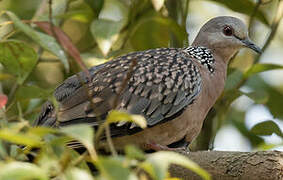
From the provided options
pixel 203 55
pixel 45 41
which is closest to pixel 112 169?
pixel 45 41

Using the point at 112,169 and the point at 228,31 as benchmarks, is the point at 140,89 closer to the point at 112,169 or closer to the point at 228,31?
the point at 228,31

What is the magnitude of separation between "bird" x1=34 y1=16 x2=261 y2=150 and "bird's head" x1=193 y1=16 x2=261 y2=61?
26 centimetres

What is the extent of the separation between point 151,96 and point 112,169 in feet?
9.78

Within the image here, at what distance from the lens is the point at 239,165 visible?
3184 millimetres

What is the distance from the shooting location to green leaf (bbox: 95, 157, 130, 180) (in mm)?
1527

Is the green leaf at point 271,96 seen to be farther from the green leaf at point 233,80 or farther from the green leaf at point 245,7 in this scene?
the green leaf at point 245,7

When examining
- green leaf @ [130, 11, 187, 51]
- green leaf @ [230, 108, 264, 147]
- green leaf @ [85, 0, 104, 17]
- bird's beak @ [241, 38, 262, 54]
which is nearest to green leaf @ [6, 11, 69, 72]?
green leaf @ [85, 0, 104, 17]

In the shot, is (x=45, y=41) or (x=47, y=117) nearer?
(x=45, y=41)

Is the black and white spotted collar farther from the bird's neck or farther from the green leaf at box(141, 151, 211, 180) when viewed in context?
the green leaf at box(141, 151, 211, 180)

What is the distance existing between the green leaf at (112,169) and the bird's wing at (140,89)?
8.38 feet

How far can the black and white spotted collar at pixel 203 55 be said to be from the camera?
5.01 meters

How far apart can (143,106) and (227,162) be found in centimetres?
132

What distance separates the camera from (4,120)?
2.54 meters

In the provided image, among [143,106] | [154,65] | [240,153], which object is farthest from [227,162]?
[154,65]
